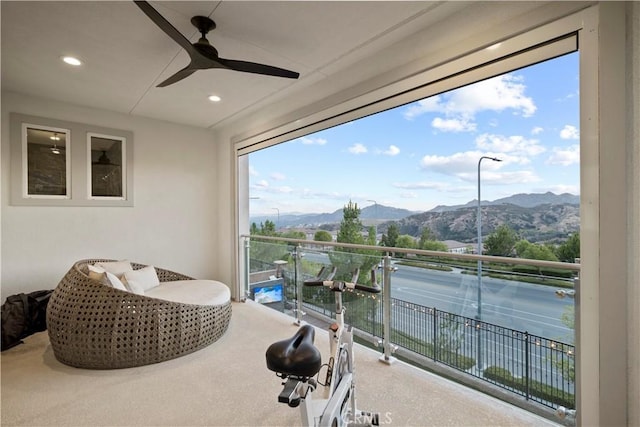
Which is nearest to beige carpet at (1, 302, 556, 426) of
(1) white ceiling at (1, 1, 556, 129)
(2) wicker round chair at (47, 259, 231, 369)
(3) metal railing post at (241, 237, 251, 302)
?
(2) wicker round chair at (47, 259, 231, 369)

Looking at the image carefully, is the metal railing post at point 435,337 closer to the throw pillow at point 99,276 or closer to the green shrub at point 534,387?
the green shrub at point 534,387

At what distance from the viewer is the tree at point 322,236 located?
11.3 feet

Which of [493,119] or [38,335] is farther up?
[493,119]

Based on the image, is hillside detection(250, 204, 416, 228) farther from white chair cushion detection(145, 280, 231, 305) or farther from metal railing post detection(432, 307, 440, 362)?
metal railing post detection(432, 307, 440, 362)

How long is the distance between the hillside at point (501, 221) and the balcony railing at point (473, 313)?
16.9 inches

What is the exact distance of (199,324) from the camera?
2.74m

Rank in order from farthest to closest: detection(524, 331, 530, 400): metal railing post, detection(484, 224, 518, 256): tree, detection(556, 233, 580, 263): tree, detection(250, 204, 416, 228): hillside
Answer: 1. detection(250, 204, 416, 228): hillside
2. detection(484, 224, 518, 256): tree
3. detection(524, 331, 530, 400): metal railing post
4. detection(556, 233, 580, 263): tree

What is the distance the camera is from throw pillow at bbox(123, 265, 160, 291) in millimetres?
3141

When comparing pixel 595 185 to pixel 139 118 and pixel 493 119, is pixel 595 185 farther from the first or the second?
pixel 139 118

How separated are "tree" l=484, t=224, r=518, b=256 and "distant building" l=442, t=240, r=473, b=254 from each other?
13cm

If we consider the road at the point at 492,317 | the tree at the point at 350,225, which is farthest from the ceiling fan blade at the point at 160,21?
the tree at the point at 350,225

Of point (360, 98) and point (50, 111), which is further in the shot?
point (50, 111)

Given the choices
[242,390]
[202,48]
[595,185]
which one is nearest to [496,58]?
[595,185]

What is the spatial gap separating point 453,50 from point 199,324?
307 centimetres
